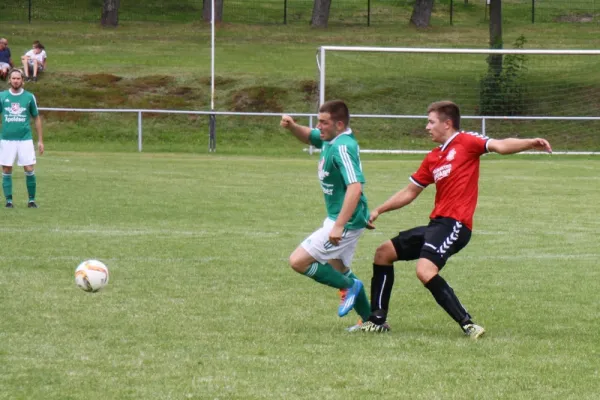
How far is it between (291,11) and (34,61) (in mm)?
22553

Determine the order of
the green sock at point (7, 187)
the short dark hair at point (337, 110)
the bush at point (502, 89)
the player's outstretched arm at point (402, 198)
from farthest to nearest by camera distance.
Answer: the bush at point (502, 89) < the green sock at point (7, 187) < the player's outstretched arm at point (402, 198) < the short dark hair at point (337, 110)

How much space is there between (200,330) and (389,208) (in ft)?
5.42

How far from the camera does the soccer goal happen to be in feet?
101

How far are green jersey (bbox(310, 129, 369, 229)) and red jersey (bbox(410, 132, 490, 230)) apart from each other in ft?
1.83

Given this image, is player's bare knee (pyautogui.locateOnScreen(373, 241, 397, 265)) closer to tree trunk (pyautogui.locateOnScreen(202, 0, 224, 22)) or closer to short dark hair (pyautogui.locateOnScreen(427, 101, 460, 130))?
short dark hair (pyautogui.locateOnScreen(427, 101, 460, 130))

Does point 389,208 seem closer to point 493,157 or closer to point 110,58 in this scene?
point 493,157

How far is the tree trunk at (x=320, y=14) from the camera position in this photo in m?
51.0

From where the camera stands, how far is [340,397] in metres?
5.76

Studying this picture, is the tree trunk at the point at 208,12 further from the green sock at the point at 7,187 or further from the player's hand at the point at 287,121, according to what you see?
the player's hand at the point at 287,121

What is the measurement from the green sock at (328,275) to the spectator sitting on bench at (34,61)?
29980mm

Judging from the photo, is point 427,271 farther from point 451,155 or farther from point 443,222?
point 451,155

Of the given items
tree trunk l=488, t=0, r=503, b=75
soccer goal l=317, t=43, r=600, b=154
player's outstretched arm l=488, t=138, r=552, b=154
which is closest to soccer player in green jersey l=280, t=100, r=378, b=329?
player's outstretched arm l=488, t=138, r=552, b=154

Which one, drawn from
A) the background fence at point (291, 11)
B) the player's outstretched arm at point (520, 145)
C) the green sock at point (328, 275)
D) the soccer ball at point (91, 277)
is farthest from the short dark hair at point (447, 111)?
the background fence at point (291, 11)

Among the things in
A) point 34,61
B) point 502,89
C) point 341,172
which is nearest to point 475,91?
point 502,89
